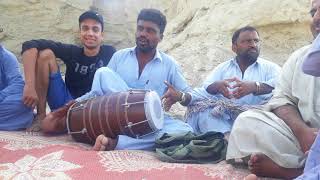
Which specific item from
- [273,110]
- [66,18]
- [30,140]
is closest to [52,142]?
[30,140]

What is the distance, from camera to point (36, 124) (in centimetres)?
425

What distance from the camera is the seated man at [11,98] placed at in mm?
4164

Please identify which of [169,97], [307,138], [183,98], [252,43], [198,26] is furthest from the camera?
[198,26]

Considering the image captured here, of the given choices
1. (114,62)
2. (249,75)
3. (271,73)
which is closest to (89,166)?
(114,62)

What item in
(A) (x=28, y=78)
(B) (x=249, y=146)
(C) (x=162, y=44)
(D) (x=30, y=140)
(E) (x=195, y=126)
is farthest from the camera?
(C) (x=162, y=44)

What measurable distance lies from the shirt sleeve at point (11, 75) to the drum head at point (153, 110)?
132 cm

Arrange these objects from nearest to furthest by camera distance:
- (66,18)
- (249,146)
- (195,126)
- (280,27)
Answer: (249,146)
(195,126)
(280,27)
(66,18)

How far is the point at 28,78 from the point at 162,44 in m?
4.46

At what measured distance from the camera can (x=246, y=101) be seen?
4359 millimetres

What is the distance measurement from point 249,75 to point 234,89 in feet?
1.41

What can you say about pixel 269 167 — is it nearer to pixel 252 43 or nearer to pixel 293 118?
pixel 293 118

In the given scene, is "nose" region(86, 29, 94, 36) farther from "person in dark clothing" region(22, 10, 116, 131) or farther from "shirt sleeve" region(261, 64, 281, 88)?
"shirt sleeve" region(261, 64, 281, 88)

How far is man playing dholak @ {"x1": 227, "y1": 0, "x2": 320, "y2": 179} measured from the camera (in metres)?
2.77

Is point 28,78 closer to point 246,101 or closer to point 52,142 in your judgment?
point 52,142
